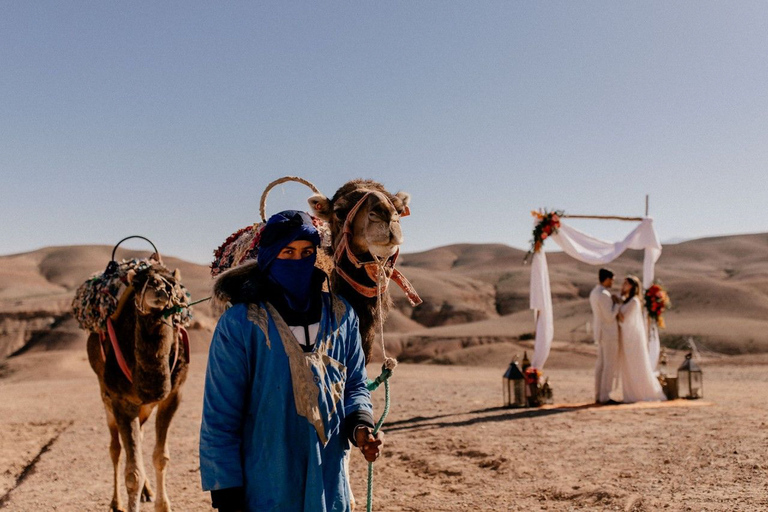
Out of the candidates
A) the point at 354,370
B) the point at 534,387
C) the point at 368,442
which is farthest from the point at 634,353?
the point at 368,442

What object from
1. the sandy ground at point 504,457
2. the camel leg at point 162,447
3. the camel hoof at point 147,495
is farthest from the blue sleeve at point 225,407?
the camel hoof at point 147,495

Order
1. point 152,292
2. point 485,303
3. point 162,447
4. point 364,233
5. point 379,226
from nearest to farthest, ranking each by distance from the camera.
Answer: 1. point 379,226
2. point 364,233
3. point 152,292
4. point 162,447
5. point 485,303

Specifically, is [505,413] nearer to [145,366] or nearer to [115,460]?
[115,460]

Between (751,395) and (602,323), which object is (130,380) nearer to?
(602,323)

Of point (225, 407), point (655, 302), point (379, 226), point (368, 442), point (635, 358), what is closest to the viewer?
point (225, 407)

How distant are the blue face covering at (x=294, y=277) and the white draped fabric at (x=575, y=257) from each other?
34.1 feet

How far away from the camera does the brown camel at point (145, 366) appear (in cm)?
545

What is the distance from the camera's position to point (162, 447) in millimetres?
6016

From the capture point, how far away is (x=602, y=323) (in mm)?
13094

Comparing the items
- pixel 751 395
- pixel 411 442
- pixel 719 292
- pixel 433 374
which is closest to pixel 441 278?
pixel 719 292

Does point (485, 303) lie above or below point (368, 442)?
above

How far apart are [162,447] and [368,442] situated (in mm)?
3798

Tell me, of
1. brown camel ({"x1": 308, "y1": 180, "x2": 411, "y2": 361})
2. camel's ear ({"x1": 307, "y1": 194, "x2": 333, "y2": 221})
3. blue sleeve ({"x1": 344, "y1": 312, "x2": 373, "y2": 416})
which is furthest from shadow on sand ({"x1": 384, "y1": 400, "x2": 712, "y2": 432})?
blue sleeve ({"x1": 344, "y1": 312, "x2": 373, "y2": 416})

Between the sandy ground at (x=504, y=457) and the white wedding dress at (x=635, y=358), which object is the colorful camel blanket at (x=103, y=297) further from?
the white wedding dress at (x=635, y=358)
